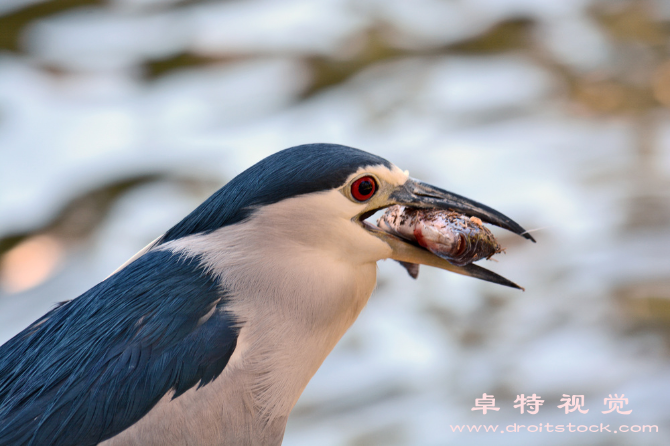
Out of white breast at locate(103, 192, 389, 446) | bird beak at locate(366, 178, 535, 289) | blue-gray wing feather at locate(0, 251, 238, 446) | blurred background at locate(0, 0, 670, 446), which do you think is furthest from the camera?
blurred background at locate(0, 0, 670, 446)

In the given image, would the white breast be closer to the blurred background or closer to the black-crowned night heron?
the black-crowned night heron

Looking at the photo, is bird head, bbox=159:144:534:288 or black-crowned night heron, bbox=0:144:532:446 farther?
bird head, bbox=159:144:534:288

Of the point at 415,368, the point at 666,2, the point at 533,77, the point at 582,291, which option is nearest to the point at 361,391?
the point at 415,368

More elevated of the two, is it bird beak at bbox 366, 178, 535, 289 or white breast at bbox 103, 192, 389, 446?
bird beak at bbox 366, 178, 535, 289

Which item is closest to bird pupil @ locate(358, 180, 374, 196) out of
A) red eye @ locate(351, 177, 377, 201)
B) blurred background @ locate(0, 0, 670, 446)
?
red eye @ locate(351, 177, 377, 201)

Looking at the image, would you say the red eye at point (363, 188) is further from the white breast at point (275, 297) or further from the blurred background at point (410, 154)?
the blurred background at point (410, 154)

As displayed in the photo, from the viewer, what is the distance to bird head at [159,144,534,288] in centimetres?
160

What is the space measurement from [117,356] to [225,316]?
0.22 metres

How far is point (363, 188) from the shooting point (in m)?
1.64

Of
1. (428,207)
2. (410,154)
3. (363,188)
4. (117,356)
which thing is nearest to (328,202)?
(363,188)

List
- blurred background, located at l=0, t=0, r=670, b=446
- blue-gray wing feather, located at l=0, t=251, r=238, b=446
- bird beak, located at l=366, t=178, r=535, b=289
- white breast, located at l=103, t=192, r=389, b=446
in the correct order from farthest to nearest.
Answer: blurred background, located at l=0, t=0, r=670, b=446
bird beak, located at l=366, t=178, r=535, b=289
white breast, located at l=103, t=192, r=389, b=446
blue-gray wing feather, located at l=0, t=251, r=238, b=446

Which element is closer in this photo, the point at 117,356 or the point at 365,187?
the point at 117,356

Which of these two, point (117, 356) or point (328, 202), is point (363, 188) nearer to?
point (328, 202)

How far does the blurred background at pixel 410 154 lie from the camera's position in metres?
3.91
